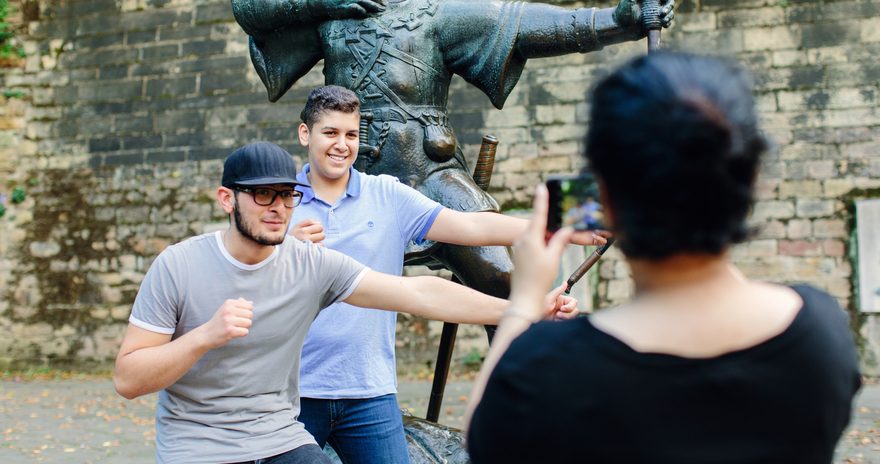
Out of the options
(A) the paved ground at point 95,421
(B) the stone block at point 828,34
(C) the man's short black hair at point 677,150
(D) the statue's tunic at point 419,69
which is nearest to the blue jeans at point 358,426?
(D) the statue's tunic at point 419,69

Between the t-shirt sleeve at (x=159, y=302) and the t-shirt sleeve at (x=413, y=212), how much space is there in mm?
811

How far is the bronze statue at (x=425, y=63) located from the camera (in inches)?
132

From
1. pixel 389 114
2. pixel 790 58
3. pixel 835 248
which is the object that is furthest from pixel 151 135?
pixel 389 114

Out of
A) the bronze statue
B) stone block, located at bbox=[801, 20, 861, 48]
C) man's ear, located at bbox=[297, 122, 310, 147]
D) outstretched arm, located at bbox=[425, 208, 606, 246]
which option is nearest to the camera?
outstretched arm, located at bbox=[425, 208, 606, 246]


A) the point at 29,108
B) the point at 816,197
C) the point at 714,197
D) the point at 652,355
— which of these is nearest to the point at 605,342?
the point at 652,355

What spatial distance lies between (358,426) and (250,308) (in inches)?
30.6

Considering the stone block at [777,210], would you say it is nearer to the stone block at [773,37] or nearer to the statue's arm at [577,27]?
the stone block at [773,37]

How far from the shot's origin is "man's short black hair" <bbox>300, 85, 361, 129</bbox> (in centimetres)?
278

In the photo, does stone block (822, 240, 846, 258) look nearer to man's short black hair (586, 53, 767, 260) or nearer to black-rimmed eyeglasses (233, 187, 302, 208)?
black-rimmed eyeglasses (233, 187, 302, 208)

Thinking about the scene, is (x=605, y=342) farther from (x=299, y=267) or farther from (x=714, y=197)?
(x=299, y=267)

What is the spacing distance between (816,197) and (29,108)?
8.41 m

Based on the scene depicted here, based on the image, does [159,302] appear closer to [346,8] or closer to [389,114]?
[389,114]

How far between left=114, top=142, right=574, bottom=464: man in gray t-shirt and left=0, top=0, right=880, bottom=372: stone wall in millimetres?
6664

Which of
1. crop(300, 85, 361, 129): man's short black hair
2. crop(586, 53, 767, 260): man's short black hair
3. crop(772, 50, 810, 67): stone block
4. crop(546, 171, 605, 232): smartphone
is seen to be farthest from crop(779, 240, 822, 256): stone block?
crop(586, 53, 767, 260): man's short black hair
